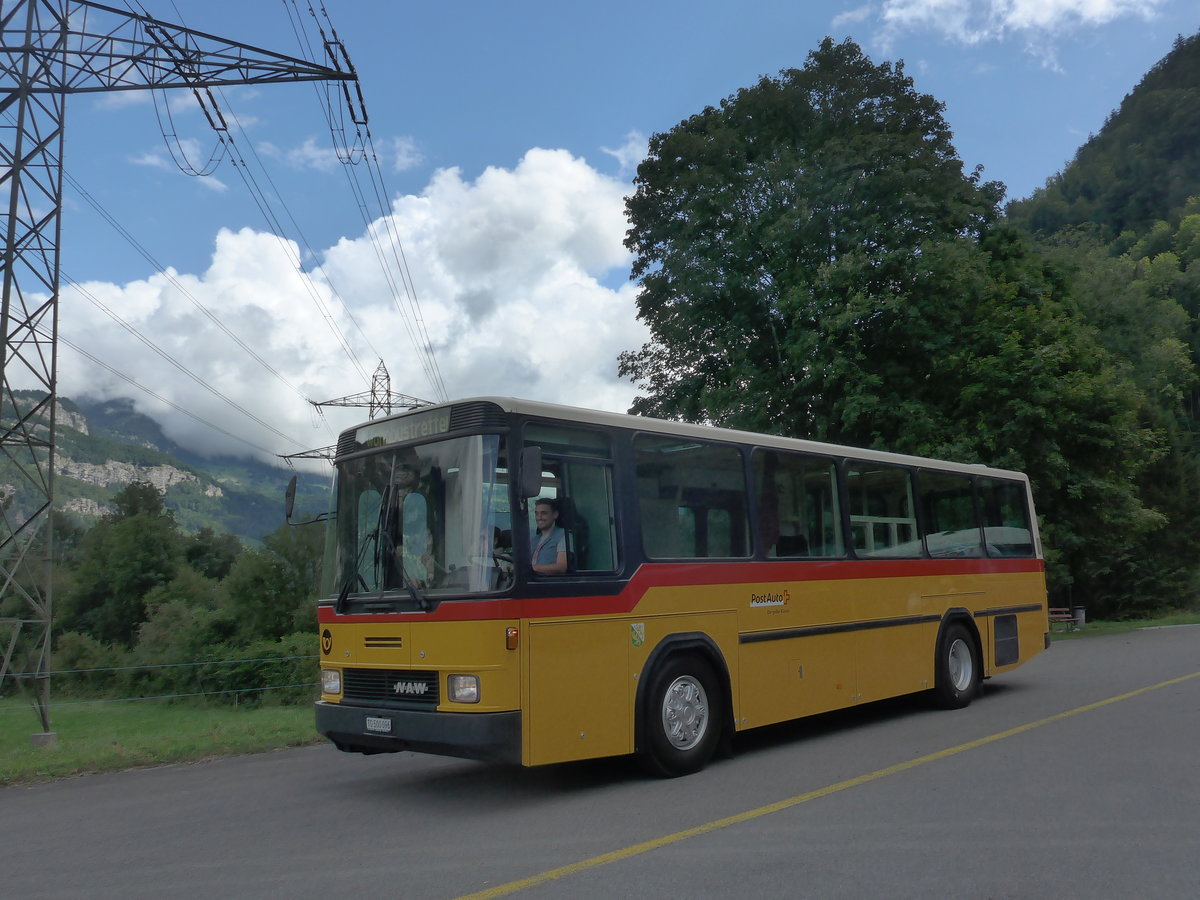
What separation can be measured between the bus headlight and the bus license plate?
68 cm

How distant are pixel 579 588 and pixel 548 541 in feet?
1.39

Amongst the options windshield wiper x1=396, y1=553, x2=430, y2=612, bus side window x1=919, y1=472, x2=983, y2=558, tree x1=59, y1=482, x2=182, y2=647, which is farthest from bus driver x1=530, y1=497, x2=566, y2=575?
tree x1=59, y1=482, x2=182, y2=647

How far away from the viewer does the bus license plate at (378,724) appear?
24.7 feet

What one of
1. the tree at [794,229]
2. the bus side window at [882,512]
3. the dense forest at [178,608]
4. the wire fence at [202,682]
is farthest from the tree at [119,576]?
the bus side window at [882,512]

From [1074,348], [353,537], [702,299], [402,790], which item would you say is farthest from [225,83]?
[1074,348]

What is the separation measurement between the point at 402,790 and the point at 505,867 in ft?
9.21

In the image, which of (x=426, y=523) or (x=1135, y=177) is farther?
(x=1135, y=177)

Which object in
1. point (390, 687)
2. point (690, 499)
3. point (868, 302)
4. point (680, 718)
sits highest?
point (868, 302)

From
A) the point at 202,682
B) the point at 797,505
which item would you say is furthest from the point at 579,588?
the point at 202,682

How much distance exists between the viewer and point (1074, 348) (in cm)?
2453

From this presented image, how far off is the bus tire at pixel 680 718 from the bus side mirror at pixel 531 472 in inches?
76.9

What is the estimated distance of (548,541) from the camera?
7.52 meters

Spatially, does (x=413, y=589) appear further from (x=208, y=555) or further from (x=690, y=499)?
(x=208, y=555)

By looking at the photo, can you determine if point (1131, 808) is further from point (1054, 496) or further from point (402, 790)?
point (1054, 496)
